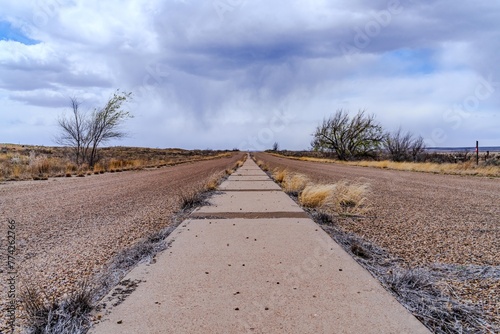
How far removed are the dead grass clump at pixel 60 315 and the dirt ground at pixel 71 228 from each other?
1.16 ft

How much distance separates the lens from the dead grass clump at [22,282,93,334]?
2.90m

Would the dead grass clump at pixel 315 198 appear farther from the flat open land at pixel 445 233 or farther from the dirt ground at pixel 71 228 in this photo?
the dirt ground at pixel 71 228

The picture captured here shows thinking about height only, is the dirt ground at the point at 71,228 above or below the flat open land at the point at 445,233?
below

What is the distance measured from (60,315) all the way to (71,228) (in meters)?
4.57

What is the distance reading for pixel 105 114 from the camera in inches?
1198

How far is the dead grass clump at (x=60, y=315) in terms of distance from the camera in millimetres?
2902

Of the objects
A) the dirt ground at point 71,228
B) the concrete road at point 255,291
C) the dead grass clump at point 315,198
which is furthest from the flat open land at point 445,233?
the dirt ground at point 71,228

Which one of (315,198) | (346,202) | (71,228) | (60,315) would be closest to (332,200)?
(346,202)

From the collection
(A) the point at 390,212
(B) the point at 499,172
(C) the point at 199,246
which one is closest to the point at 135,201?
(C) the point at 199,246

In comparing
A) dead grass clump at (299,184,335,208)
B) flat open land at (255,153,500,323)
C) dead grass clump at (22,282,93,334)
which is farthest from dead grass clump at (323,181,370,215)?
dead grass clump at (22,282,93,334)

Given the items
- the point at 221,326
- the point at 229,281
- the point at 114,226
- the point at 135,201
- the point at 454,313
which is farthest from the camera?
the point at 135,201

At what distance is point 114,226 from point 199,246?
2.78 meters

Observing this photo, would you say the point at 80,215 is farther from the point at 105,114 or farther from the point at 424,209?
the point at 105,114

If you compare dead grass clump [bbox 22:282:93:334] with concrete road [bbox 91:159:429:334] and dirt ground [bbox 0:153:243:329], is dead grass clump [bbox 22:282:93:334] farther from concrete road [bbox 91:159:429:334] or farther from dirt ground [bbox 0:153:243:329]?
dirt ground [bbox 0:153:243:329]
